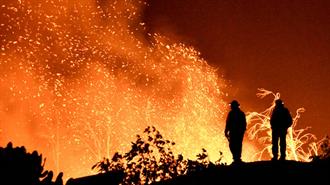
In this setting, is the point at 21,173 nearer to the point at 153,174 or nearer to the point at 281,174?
the point at 281,174

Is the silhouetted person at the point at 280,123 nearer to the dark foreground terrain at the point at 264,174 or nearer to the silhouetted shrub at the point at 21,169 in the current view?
the dark foreground terrain at the point at 264,174

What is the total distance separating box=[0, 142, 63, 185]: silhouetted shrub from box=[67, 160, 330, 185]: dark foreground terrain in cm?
483

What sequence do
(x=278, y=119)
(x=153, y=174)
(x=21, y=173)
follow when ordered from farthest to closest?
(x=153, y=174) → (x=278, y=119) → (x=21, y=173)

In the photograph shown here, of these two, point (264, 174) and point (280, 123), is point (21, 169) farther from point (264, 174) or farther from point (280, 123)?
point (280, 123)

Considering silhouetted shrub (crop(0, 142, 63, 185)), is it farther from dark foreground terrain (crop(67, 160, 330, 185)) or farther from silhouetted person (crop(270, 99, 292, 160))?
silhouetted person (crop(270, 99, 292, 160))

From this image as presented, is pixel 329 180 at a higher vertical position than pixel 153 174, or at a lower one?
lower

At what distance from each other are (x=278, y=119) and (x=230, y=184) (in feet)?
9.34

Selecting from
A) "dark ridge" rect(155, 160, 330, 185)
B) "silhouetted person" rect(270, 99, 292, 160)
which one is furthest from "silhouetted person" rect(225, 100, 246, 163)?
"silhouetted person" rect(270, 99, 292, 160)

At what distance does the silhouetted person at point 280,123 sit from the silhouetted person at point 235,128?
1.06 meters

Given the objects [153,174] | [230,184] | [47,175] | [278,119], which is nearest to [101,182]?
[47,175]

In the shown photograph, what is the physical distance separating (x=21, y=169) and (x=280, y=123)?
7.89 m

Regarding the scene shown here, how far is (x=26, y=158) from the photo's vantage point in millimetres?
12086

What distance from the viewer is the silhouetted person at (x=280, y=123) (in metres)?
16.7

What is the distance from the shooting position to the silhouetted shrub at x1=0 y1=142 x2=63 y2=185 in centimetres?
1187
